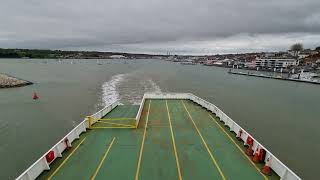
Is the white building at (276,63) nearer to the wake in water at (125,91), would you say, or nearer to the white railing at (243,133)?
the wake in water at (125,91)

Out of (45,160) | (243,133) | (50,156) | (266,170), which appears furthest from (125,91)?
(266,170)

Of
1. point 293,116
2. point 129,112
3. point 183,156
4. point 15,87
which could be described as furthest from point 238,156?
point 15,87

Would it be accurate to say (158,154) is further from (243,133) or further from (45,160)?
(243,133)

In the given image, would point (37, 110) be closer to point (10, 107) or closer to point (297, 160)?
point (10, 107)

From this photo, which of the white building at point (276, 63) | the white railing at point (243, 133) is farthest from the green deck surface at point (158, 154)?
the white building at point (276, 63)

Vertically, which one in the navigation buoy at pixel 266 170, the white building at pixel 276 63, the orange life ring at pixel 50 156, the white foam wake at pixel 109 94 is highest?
the white building at pixel 276 63
